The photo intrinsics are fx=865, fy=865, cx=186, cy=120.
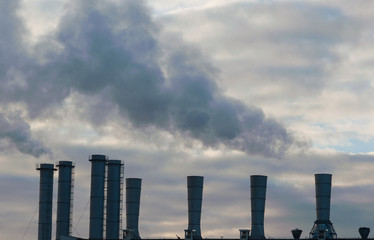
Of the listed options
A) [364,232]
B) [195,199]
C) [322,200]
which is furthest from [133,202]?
[364,232]

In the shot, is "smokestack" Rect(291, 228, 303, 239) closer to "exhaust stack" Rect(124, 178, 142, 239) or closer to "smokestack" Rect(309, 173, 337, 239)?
"smokestack" Rect(309, 173, 337, 239)

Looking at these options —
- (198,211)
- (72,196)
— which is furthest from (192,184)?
(72,196)

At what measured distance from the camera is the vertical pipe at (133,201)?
10069 centimetres

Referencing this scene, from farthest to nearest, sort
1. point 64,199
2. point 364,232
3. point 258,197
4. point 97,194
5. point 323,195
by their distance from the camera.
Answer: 1. point 64,199
2. point 97,194
3. point 258,197
4. point 323,195
5. point 364,232

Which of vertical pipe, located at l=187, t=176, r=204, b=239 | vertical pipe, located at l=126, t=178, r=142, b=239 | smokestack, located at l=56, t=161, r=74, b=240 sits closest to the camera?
vertical pipe, located at l=187, t=176, r=204, b=239

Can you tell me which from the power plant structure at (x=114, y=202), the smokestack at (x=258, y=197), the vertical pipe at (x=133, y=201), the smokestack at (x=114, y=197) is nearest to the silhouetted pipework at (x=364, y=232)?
the power plant structure at (x=114, y=202)

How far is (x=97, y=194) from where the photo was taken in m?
101

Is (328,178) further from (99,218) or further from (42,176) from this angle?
(42,176)

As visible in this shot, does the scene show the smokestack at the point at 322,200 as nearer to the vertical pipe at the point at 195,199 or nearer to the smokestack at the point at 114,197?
the vertical pipe at the point at 195,199

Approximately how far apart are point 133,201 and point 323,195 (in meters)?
23.1

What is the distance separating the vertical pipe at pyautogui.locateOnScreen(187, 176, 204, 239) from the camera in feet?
317

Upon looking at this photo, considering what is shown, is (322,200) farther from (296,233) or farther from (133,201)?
(133,201)

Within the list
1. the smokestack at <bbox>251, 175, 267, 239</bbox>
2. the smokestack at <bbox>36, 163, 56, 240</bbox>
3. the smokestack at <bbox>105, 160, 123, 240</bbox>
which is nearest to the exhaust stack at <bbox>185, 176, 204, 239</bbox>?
the smokestack at <bbox>251, 175, 267, 239</bbox>

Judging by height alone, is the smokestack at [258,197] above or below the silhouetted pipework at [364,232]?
above
